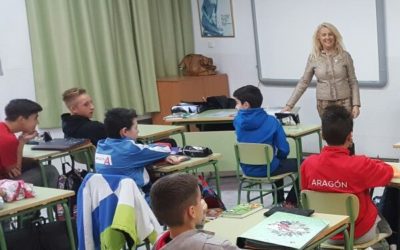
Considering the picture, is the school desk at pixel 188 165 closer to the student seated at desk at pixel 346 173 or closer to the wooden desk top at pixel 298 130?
the wooden desk top at pixel 298 130

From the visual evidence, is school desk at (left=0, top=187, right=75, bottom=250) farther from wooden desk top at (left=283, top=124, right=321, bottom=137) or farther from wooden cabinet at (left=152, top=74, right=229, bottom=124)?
wooden cabinet at (left=152, top=74, right=229, bottom=124)

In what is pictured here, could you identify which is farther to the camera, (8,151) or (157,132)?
(157,132)

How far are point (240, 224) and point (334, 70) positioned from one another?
3.09m

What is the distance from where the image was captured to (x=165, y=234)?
224cm

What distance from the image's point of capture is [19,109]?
15.2 feet

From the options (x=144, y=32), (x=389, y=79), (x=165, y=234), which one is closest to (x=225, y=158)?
(x=389, y=79)

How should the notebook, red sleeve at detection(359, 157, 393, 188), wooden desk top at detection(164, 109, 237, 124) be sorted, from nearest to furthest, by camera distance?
1. red sleeve at detection(359, 157, 393, 188)
2. the notebook
3. wooden desk top at detection(164, 109, 237, 124)

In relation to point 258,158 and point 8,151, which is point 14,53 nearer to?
point 8,151

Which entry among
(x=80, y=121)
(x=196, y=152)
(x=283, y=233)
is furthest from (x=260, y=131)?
(x=283, y=233)

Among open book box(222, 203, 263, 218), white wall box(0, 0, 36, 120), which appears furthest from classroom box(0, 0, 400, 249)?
open book box(222, 203, 263, 218)

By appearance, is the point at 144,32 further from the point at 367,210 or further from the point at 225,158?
the point at 367,210

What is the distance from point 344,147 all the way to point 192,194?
1.22m

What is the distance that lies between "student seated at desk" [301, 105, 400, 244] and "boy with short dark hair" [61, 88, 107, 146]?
2274 mm

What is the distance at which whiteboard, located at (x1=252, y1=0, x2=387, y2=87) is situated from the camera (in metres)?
6.14
